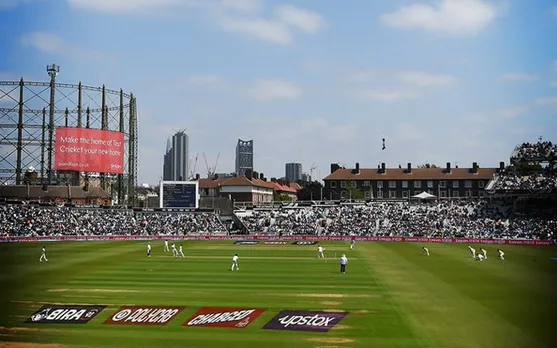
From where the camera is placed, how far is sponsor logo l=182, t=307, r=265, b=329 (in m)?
20.5

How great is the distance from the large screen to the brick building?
55.3 m

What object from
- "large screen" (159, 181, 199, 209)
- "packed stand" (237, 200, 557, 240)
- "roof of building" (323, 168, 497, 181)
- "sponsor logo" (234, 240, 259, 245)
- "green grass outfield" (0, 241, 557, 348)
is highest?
"roof of building" (323, 168, 497, 181)

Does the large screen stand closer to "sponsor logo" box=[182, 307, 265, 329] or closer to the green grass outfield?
the green grass outfield

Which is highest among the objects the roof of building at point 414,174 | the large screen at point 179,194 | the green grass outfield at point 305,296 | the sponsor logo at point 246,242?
the roof of building at point 414,174

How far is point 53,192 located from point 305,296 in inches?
2712

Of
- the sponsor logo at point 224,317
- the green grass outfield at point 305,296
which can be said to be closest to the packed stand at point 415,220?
the green grass outfield at point 305,296

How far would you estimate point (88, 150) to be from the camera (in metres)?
74.9

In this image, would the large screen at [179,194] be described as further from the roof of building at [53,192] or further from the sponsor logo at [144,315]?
the sponsor logo at [144,315]

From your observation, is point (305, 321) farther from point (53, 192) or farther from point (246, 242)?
point (53, 192)

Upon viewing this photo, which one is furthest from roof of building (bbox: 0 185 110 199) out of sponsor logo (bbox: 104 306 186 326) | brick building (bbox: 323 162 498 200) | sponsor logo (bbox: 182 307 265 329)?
sponsor logo (bbox: 182 307 265 329)

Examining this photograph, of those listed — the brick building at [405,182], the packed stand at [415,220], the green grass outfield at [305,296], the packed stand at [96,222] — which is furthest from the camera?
the brick building at [405,182]

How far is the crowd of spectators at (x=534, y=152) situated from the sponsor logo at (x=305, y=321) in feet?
187

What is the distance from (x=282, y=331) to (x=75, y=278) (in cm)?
1779

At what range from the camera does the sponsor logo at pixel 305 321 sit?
65.4 feet
